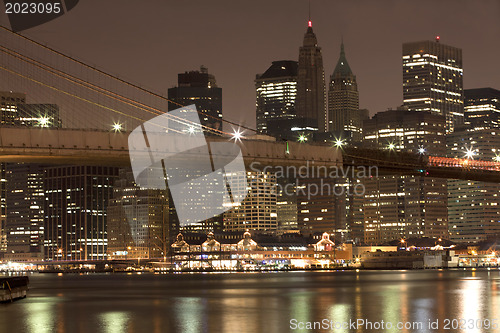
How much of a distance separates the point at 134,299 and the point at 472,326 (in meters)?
33.8

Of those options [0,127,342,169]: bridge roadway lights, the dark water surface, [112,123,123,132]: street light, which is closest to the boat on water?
the dark water surface

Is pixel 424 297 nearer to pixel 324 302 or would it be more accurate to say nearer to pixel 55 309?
pixel 324 302

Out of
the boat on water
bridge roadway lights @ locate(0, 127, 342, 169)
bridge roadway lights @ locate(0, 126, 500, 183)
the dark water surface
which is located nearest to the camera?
the dark water surface

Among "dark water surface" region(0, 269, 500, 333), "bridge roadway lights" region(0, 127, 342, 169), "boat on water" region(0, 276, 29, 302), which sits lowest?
"dark water surface" region(0, 269, 500, 333)

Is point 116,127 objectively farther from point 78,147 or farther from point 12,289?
point 12,289

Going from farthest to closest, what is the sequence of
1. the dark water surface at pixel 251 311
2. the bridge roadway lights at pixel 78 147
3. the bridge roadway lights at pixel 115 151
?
the bridge roadway lights at pixel 115 151 < the bridge roadway lights at pixel 78 147 < the dark water surface at pixel 251 311

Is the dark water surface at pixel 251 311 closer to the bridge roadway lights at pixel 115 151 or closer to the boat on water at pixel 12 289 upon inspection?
the boat on water at pixel 12 289

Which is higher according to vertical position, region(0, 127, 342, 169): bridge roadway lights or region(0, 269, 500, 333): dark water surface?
region(0, 127, 342, 169): bridge roadway lights

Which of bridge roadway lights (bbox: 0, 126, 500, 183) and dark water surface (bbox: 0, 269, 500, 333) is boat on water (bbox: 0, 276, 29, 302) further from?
bridge roadway lights (bbox: 0, 126, 500, 183)

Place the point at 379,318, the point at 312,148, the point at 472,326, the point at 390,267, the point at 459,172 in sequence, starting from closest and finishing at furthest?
the point at 472,326 → the point at 379,318 → the point at 312,148 → the point at 459,172 → the point at 390,267

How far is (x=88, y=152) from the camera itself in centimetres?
7644

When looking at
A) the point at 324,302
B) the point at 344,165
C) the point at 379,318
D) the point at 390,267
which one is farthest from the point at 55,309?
the point at 390,267

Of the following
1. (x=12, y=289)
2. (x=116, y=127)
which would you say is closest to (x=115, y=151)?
(x=116, y=127)

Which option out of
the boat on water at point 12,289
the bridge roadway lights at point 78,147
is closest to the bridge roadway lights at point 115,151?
the bridge roadway lights at point 78,147
